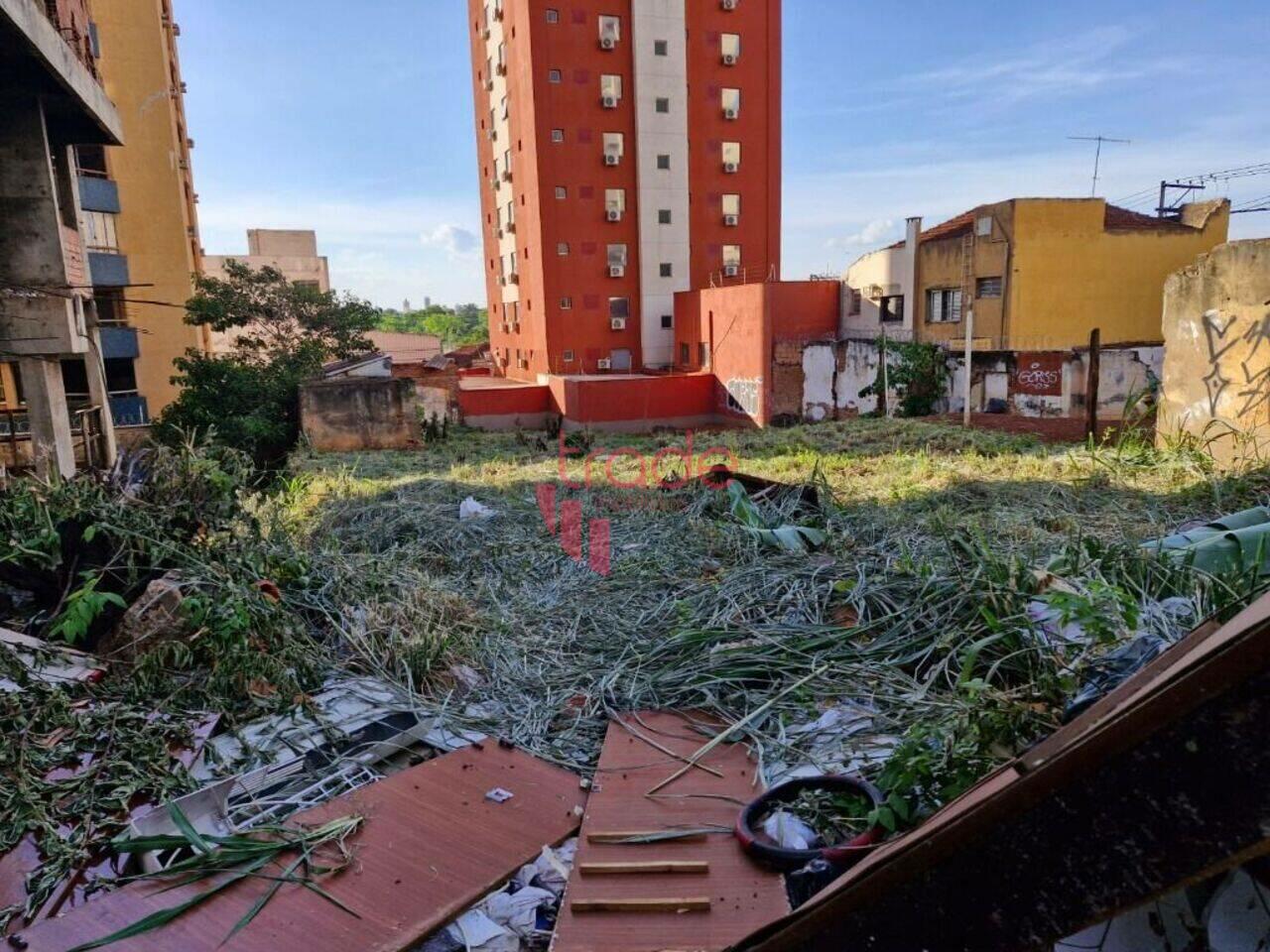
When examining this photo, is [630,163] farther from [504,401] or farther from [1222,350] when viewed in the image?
[1222,350]

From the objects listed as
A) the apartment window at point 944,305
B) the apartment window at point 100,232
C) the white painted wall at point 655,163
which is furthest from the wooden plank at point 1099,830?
the white painted wall at point 655,163

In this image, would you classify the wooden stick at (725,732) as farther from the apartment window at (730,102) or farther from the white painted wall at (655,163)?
the apartment window at (730,102)

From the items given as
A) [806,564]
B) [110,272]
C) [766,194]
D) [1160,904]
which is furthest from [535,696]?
[766,194]

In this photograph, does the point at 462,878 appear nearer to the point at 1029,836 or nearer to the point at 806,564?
the point at 1029,836

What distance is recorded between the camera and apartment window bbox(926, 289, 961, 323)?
2206cm

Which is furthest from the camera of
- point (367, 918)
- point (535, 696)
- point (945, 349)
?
point (945, 349)

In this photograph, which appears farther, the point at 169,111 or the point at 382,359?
the point at 169,111

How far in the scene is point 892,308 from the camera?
23.1m

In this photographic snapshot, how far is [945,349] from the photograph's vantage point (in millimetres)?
14914

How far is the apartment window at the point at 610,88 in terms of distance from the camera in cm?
2773

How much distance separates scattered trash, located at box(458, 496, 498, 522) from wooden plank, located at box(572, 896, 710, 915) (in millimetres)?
4598

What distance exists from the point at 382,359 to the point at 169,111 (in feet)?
34.2

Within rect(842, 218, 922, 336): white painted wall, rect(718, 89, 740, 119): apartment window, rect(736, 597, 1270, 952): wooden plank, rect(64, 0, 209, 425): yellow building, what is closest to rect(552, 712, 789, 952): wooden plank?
rect(736, 597, 1270, 952): wooden plank

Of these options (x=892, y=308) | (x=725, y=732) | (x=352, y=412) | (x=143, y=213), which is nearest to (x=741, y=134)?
(x=892, y=308)
